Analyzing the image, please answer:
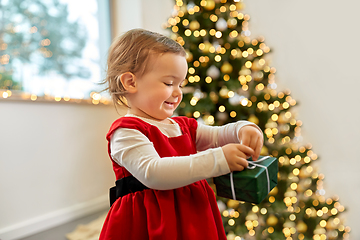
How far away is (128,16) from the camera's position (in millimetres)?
2498

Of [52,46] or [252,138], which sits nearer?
[252,138]

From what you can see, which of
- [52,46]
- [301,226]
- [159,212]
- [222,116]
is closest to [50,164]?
[52,46]

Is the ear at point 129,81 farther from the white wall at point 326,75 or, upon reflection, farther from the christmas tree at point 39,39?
the white wall at point 326,75

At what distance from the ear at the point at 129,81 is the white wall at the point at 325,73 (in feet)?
5.96

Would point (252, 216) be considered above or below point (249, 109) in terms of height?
below

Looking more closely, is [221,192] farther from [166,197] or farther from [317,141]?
[317,141]

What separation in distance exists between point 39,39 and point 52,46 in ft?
0.37

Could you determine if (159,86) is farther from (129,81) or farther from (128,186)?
(128,186)

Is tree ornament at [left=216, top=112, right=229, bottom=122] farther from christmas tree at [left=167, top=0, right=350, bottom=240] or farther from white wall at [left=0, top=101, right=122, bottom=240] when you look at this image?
white wall at [left=0, top=101, right=122, bottom=240]

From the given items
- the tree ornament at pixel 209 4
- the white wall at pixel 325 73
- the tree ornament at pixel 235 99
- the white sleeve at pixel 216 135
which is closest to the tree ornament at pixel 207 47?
the tree ornament at pixel 209 4

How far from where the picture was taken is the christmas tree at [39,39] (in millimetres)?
1648

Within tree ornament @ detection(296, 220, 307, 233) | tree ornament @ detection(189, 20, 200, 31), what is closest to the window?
tree ornament @ detection(189, 20, 200, 31)

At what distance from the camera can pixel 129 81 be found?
712 mm

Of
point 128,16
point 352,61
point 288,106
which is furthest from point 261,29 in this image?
point 128,16
